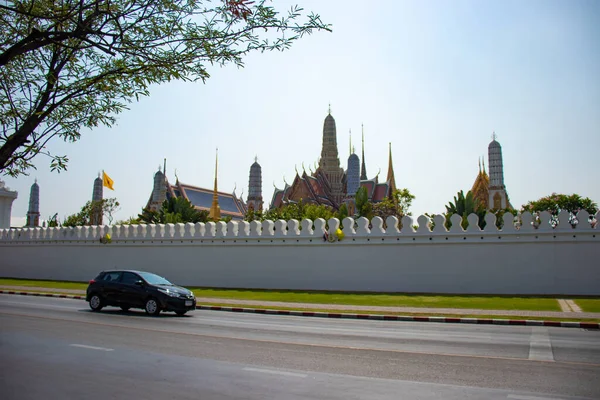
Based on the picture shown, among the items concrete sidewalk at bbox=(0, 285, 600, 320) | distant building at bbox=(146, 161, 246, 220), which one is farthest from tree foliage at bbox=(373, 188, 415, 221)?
concrete sidewalk at bbox=(0, 285, 600, 320)

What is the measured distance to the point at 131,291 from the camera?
56.6 ft

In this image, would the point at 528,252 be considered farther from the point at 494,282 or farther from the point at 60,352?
the point at 60,352

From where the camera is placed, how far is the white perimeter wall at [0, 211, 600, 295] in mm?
21062

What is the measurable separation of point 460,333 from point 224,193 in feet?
268

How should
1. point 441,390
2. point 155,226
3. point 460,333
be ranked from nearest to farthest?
point 441,390, point 460,333, point 155,226

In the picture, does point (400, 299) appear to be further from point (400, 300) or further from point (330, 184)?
point (330, 184)

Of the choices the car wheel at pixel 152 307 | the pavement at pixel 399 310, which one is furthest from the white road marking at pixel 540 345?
the car wheel at pixel 152 307

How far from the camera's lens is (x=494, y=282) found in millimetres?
21688

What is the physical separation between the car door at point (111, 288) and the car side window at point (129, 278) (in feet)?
0.62

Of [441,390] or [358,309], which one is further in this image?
[358,309]

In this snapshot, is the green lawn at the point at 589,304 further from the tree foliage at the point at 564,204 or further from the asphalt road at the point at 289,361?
the tree foliage at the point at 564,204

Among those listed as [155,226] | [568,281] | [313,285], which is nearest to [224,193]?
[155,226]

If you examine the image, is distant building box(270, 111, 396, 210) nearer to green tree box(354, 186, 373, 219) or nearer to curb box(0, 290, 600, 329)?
green tree box(354, 186, 373, 219)

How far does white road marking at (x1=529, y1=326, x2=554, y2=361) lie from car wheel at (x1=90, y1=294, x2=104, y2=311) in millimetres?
12272
